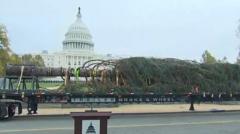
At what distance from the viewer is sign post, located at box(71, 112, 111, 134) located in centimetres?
777

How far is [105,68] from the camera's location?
2638 cm

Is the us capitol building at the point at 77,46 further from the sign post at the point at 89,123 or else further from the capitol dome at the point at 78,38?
the sign post at the point at 89,123

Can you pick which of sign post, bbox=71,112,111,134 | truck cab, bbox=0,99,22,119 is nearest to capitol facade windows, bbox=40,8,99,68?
truck cab, bbox=0,99,22,119

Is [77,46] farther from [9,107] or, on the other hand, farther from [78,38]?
[9,107]

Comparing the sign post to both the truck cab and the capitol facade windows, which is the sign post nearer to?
the truck cab

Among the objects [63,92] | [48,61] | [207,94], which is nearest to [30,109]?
[63,92]

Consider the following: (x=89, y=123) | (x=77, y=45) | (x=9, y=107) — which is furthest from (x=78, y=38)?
(x=89, y=123)

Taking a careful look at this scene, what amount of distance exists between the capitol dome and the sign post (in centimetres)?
12080

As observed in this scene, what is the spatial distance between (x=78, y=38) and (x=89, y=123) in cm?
12208

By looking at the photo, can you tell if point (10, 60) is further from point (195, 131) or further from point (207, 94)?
point (195, 131)

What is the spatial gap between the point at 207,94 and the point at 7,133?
47.3 feet

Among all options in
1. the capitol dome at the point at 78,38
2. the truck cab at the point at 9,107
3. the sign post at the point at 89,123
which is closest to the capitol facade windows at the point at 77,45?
the capitol dome at the point at 78,38

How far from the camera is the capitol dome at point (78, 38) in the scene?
130 m

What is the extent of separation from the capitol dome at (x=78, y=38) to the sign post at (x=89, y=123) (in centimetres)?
12080
